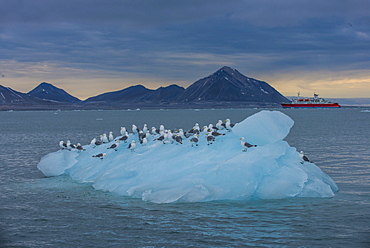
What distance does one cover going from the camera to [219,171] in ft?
62.5

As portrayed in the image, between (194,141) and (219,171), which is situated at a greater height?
(194,141)

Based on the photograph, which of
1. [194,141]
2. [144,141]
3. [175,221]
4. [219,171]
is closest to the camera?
[175,221]

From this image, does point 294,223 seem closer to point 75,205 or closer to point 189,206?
point 189,206

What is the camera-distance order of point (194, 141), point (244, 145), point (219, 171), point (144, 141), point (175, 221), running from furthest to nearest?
point (144, 141)
point (194, 141)
point (244, 145)
point (219, 171)
point (175, 221)

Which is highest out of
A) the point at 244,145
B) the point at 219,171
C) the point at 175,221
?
the point at 244,145

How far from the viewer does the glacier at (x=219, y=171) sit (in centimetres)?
1850

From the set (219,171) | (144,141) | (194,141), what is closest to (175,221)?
(219,171)

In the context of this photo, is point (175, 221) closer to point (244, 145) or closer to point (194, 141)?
point (244, 145)

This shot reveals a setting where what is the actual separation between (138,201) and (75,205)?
312 cm

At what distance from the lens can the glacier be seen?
60.7 ft

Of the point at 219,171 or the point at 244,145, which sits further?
the point at 244,145

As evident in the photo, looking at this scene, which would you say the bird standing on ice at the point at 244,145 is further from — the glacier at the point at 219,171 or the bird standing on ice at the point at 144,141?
the bird standing on ice at the point at 144,141

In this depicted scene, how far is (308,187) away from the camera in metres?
19.2

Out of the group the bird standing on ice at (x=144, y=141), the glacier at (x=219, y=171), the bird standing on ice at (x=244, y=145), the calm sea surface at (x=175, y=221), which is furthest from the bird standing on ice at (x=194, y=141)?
the calm sea surface at (x=175, y=221)
